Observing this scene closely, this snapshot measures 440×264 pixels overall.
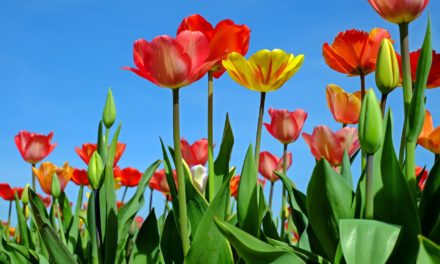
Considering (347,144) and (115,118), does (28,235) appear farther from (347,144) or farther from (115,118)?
(347,144)

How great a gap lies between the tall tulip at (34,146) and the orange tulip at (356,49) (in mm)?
1674

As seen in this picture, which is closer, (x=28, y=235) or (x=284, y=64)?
(x=284, y=64)

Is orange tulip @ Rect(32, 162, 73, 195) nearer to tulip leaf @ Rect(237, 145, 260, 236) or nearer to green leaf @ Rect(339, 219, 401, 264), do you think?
tulip leaf @ Rect(237, 145, 260, 236)

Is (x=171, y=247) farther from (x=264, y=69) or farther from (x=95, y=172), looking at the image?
(x=264, y=69)

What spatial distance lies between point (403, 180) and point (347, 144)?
85 centimetres

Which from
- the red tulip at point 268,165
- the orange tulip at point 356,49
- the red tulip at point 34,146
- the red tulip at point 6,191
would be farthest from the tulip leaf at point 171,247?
the red tulip at point 6,191

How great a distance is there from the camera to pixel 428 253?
846 millimetres

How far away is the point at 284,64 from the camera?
1.41m

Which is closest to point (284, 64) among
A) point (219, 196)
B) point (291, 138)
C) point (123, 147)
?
point (219, 196)

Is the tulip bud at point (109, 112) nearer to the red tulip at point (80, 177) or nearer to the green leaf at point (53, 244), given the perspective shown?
the green leaf at point (53, 244)

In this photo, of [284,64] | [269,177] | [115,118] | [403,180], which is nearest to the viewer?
[403,180]

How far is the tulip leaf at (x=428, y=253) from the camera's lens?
84cm

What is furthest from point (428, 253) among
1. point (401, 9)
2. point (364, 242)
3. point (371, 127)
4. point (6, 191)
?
point (6, 191)

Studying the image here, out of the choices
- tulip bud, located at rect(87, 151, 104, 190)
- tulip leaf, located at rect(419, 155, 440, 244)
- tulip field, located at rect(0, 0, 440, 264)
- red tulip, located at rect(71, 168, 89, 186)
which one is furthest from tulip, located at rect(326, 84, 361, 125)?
red tulip, located at rect(71, 168, 89, 186)
